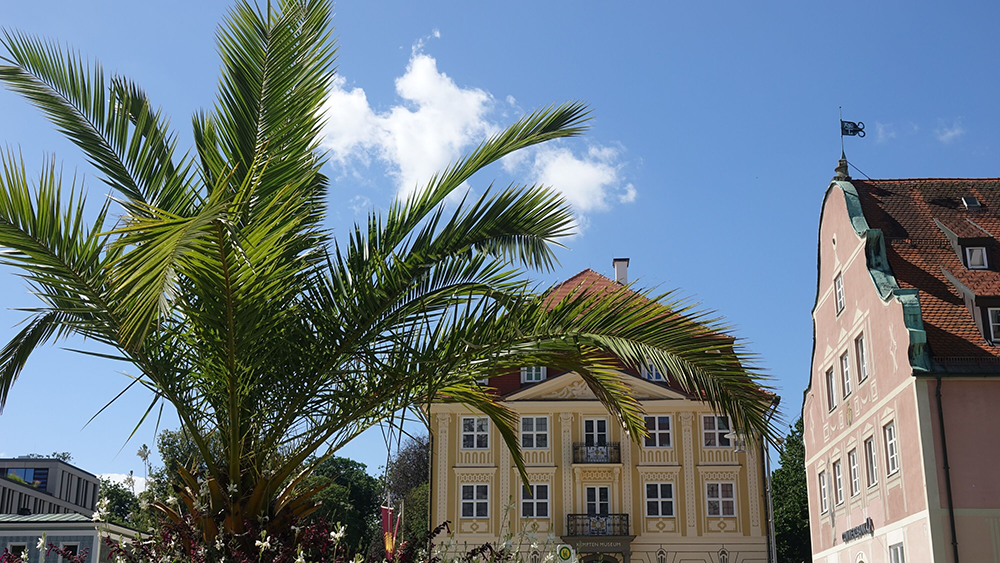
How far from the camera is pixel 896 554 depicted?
22.2 metres

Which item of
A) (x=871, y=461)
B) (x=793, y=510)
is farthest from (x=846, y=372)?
(x=793, y=510)

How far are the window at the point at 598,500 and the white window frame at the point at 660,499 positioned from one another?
4.87 ft

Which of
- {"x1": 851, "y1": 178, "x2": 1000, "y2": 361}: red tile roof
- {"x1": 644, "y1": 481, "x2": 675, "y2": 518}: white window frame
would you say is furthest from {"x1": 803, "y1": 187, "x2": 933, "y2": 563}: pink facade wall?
{"x1": 644, "y1": 481, "x2": 675, "y2": 518}: white window frame

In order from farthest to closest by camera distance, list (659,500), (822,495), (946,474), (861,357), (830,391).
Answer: (659,500) < (822,495) < (830,391) < (861,357) < (946,474)

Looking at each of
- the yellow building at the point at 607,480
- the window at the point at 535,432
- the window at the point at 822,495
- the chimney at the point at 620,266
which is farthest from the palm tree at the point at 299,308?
the chimney at the point at 620,266

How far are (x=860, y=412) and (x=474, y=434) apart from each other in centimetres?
1697

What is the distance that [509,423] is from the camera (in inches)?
313

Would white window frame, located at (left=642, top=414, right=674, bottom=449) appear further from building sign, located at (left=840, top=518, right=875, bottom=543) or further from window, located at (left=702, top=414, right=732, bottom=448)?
building sign, located at (left=840, top=518, right=875, bottom=543)

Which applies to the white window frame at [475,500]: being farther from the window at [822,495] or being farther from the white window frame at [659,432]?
the window at [822,495]

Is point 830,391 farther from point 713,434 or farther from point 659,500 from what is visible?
point 659,500

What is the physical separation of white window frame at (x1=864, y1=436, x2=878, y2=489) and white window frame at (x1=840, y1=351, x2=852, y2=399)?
197cm

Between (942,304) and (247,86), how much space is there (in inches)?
835

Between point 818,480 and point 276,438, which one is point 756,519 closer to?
point 818,480

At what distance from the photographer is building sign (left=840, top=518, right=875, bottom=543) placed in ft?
77.2
